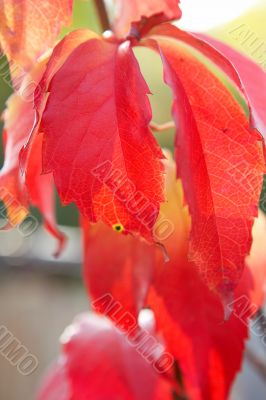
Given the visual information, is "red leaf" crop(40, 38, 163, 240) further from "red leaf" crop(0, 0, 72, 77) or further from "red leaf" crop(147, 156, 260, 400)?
"red leaf" crop(147, 156, 260, 400)

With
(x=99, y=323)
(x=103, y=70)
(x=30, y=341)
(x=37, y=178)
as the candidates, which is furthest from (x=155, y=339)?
(x=30, y=341)

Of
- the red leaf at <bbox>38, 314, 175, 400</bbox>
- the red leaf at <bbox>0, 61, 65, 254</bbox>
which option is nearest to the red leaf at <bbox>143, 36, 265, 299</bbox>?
the red leaf at <bbox>0, 61, 65, 254</bbox>

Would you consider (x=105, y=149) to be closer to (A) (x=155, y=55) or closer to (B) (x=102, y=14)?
(B) (x=102, y=14)

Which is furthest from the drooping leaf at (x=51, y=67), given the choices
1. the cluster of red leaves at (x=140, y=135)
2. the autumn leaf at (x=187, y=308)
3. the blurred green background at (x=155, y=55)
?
the blurred green background at (x=155, y=55)

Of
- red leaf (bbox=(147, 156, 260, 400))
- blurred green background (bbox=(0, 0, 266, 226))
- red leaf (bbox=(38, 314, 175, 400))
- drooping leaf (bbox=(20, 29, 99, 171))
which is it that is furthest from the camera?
blurred green background (bbox=(0, 0, 266, 226))

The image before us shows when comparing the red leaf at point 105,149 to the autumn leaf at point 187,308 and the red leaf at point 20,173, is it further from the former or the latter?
the autumn leaf at point 187,308

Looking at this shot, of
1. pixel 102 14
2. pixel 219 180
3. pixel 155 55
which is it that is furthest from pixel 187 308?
pixel 155 55
